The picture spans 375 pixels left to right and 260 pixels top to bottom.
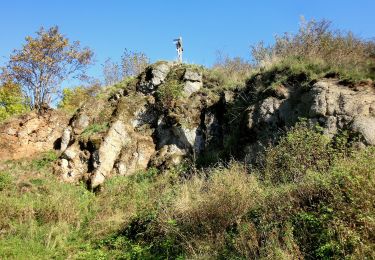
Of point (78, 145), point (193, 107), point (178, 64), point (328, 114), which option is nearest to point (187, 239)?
point (328, 114)

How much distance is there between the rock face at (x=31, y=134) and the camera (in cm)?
1820

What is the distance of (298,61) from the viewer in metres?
13.1

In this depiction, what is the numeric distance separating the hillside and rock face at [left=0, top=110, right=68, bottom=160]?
0.07 meters

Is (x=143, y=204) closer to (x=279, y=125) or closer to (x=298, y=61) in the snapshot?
(x=279, y=125)

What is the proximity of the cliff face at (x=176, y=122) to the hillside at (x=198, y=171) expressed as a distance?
0.05 metres

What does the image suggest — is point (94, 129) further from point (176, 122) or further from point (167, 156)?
point (167, 156)

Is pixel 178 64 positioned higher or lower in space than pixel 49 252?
higher

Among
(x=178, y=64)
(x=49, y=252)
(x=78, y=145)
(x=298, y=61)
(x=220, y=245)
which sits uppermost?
(x=178, y=64)

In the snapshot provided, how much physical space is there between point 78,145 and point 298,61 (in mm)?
9775

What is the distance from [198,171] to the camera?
11.4m

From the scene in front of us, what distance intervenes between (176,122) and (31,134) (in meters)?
7.73

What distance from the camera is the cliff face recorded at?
10867 millimetres

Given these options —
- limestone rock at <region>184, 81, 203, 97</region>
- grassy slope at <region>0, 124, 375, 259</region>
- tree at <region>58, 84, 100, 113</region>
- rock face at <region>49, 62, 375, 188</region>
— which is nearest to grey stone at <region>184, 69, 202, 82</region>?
rock face at <region>49, 62, 375, 188</region>

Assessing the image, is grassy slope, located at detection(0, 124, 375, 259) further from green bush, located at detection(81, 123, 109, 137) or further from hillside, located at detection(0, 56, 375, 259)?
green bush, located at detection(81, 123, 109, 137)
